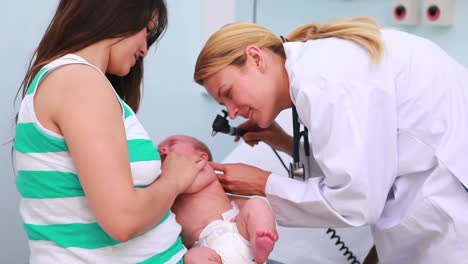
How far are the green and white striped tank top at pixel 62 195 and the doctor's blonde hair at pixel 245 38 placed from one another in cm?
48

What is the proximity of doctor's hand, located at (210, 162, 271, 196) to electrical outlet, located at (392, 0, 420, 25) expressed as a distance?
1.18 metres

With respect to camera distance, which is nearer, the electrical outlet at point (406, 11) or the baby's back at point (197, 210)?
the baby's back at point (197, 210)

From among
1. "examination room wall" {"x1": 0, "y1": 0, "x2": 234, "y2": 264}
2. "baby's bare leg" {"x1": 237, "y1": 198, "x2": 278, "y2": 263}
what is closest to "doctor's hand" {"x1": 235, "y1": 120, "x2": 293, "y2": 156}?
"baby's bare leg" {"x1": 237, "y1": 198, "x2": 278, "y2": 263}

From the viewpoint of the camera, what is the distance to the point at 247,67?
1770 mm

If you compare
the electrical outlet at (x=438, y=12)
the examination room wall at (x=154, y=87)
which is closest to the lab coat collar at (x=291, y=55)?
the electrical outlet at (x=438, y=12)

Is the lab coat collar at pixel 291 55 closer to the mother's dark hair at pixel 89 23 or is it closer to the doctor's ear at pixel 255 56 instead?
the doctor's ear at pixel 255 56

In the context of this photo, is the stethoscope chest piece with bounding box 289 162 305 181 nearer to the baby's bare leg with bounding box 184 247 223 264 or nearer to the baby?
the baby

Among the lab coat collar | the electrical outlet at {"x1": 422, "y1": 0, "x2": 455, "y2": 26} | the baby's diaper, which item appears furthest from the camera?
the electrical outlet at {"x1": 422, "y1": 0, "x2": 455, "y2": 26}

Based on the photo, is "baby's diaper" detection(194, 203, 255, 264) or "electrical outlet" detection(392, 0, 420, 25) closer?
"baby's diaper" detection(194, 203, 255, 264)

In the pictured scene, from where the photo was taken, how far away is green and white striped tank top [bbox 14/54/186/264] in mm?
1270

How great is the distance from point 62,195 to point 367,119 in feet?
2.56

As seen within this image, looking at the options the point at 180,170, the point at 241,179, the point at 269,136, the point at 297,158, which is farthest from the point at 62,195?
the point at 269,136

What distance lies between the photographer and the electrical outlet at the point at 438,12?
2549 mm

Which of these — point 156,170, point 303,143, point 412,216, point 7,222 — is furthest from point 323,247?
point 7,222
